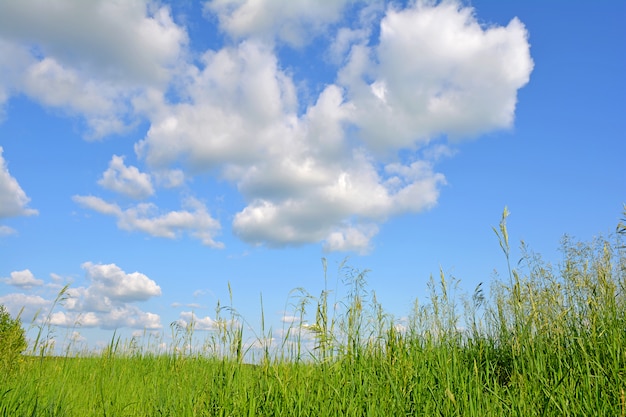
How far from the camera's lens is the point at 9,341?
21.7ft

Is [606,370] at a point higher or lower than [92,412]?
higher

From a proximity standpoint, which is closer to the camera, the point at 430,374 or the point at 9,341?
the point at 430,374

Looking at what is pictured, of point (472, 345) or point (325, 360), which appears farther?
point (472, 345)

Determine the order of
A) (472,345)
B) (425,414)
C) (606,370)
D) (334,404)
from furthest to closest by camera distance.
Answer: (472,345) < (606,370) < (334,404) < (425,414)

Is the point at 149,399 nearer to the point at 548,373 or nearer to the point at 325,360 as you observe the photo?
the point at 325,360

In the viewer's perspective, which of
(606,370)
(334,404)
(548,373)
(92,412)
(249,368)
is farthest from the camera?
(92,412)

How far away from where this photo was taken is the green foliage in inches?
248

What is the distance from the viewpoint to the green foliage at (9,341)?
6.31 meters

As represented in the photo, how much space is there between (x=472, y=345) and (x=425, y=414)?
2218mm

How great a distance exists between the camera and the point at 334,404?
3252 mm

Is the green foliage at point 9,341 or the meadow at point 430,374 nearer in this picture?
the meadow at point 430,374

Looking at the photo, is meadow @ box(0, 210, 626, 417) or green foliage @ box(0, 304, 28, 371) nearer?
meadow @ box(0, 210, 626, 417)

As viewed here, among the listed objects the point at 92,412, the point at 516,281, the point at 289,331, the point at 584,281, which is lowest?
the point at 92,412

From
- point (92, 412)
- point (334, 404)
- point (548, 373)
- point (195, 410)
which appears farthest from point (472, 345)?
point (92, 412)
